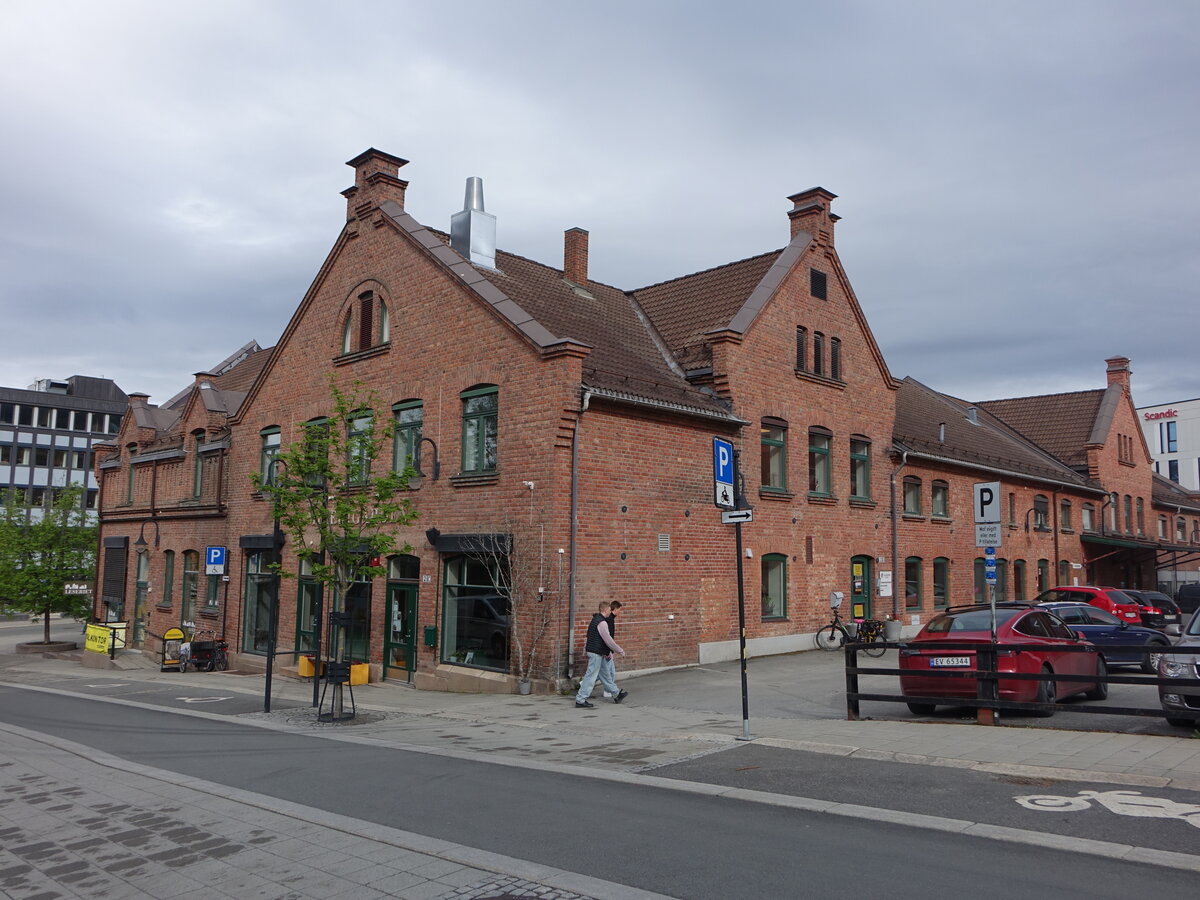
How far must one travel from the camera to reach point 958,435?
33.4 meters

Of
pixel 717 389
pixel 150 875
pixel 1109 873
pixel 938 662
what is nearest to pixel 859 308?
pixel 717 389

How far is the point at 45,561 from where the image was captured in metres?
36.5

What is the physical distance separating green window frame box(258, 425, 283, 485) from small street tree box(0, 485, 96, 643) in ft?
50.6

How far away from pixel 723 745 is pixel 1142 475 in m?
40.6

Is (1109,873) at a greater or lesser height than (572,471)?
lesser

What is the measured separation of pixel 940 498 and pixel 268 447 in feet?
66.4

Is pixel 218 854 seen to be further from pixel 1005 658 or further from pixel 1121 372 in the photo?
pixel 1121 372

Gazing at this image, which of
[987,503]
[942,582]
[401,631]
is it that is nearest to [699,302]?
[401,631]

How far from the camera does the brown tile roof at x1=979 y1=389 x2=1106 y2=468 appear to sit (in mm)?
40719

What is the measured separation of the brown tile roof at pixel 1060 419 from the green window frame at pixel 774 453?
23.4 m

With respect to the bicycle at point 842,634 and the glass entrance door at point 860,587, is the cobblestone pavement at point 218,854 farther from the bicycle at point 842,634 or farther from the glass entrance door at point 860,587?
the glass entrance door at point 860,587

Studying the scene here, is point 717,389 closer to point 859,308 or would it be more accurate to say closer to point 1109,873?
point 859,308

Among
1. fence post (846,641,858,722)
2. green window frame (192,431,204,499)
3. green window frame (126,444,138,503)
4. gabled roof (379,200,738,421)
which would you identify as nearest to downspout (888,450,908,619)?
gabled roof (379,200,738,421)

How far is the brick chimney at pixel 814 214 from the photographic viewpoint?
25.5m
